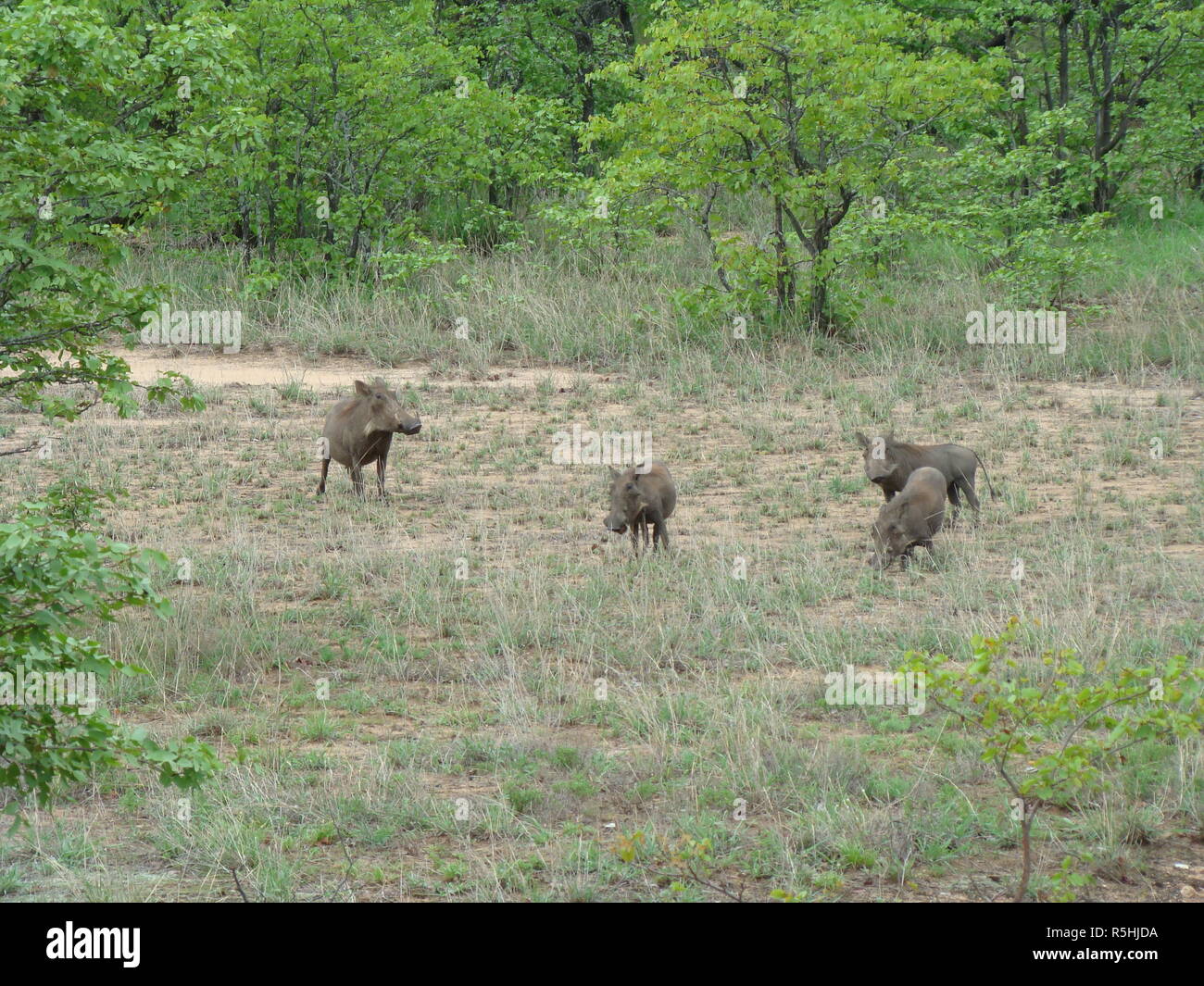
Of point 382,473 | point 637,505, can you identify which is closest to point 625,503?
point 637,505

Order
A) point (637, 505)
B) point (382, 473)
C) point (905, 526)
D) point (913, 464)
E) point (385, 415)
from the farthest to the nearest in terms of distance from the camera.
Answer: point (382, 473), point (385, 415), point (913, 464), point (637, 505), point (905, 526)

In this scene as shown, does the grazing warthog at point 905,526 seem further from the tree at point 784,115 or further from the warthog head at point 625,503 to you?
the tree at point 784,115

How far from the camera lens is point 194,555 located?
10.5 meters

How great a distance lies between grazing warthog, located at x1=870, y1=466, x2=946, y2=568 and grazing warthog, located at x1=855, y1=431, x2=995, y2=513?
691mm

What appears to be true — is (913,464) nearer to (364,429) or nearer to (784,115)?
(364,429)

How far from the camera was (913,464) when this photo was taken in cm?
1120

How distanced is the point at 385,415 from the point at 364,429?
280 millimetres

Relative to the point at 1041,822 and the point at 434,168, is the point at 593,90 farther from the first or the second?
the point at 1041,822

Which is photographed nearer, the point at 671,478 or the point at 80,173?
the point at 80,173

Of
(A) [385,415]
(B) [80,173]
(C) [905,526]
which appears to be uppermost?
(B) [80,173]

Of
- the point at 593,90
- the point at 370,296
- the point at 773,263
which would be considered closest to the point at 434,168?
the point at 370,296

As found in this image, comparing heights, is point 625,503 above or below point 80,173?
below

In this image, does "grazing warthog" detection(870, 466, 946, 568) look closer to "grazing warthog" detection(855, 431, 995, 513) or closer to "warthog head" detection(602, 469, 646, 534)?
"grazing warthog" detection(855, 431, 995, 513)

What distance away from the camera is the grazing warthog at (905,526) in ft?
32.8
